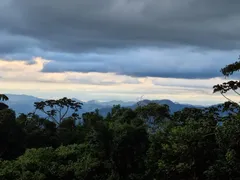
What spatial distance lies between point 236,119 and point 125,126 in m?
12.4

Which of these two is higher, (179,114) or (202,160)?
(179,114)

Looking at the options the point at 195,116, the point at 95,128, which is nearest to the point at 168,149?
the point at 195,116

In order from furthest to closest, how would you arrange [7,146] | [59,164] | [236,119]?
[7,146], [59,164], [236,119]

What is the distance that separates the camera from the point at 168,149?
941 inches

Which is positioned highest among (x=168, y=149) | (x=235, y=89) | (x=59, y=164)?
(x=235, y=89)

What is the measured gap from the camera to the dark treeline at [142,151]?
72.2ft

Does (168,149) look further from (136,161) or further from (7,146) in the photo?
(7,146)

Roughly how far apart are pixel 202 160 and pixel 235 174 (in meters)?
2.02

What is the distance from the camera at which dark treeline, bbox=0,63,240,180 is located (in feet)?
72.2

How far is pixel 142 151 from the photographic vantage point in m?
28.1

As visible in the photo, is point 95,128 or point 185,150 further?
point 95,128

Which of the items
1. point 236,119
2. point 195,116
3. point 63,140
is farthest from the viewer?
point 63,140

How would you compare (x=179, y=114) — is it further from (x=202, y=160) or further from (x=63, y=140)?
(x=63, y=140)

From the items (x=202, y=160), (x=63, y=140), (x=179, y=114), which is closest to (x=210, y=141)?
(x=202, y=160)
